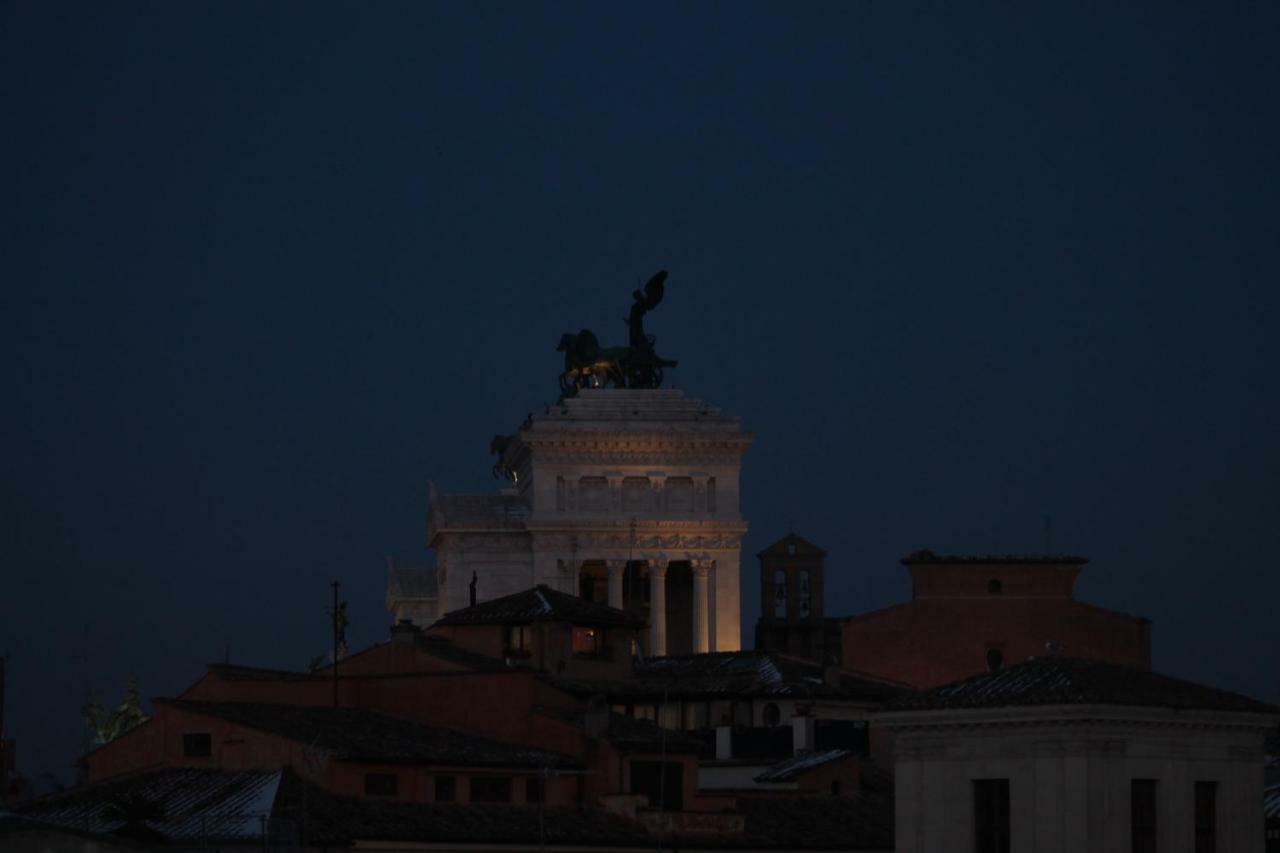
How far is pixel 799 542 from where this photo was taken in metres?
120

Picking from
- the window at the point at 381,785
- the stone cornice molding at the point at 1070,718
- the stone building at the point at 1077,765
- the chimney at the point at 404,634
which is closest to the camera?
the stone building at the point at 1077,765

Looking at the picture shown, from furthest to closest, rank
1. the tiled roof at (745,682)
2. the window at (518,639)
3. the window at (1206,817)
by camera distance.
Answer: the window at (518,639) < the tiled roof at (745,682) < the window at (1206,817)

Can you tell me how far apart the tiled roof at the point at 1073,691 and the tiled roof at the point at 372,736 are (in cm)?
1254

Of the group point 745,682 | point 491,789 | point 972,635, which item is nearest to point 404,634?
point 745,682

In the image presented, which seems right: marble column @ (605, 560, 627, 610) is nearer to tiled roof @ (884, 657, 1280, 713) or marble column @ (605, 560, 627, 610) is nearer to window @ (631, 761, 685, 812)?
window @ (631, 761, 685, 812)

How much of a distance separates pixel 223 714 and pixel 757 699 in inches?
775

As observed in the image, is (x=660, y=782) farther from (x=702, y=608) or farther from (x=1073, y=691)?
(x=702, y=608)

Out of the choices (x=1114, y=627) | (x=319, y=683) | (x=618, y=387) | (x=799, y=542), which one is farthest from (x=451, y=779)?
(x=618, y=387)

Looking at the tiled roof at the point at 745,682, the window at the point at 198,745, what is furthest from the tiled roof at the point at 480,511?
the window at the point at 198,745

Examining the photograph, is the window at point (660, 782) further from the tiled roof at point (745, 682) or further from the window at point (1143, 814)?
the window at point (1143, 814)

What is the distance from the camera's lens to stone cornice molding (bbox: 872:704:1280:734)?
52.6 m

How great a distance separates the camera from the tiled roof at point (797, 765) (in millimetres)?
71500

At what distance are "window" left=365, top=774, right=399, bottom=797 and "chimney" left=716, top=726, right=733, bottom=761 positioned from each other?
12.9m

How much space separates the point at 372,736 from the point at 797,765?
9407 millimetres
